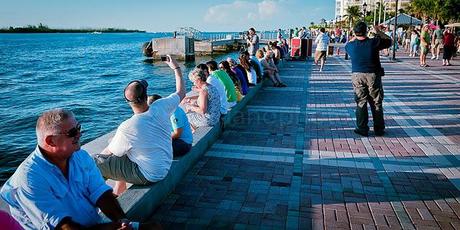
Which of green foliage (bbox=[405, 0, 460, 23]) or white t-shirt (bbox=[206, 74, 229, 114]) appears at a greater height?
green foliage (bbox=[405, 0, 460, 23])

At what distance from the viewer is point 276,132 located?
6.17 m

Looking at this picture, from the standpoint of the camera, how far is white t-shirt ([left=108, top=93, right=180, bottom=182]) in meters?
3.15

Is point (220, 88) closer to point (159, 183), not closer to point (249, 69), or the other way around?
point (159, 183)

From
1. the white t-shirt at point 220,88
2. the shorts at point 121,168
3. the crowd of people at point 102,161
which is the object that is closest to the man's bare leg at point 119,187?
the crowd of people at point 102,161

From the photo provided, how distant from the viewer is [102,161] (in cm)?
337

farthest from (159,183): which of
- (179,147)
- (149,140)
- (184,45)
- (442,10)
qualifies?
(442,10)

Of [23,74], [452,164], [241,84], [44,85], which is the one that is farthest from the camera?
[23,74]

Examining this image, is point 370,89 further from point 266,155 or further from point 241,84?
point 241,84

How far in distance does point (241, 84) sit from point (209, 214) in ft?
15.9

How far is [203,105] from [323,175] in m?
2.00

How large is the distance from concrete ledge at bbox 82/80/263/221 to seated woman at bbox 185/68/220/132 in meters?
0.15

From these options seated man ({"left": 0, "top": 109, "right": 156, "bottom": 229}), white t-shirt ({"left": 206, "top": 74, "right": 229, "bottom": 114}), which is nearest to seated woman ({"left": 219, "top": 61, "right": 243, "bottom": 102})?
white t-shirt ({"left": 206, "top": 74, "right": 229, "bottom": 114})

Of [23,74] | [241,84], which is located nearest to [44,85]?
[23,74]

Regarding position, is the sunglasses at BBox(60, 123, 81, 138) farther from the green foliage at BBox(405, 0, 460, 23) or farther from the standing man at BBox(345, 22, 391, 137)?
the green foliage at BBox(405, 0, 460, 23)
